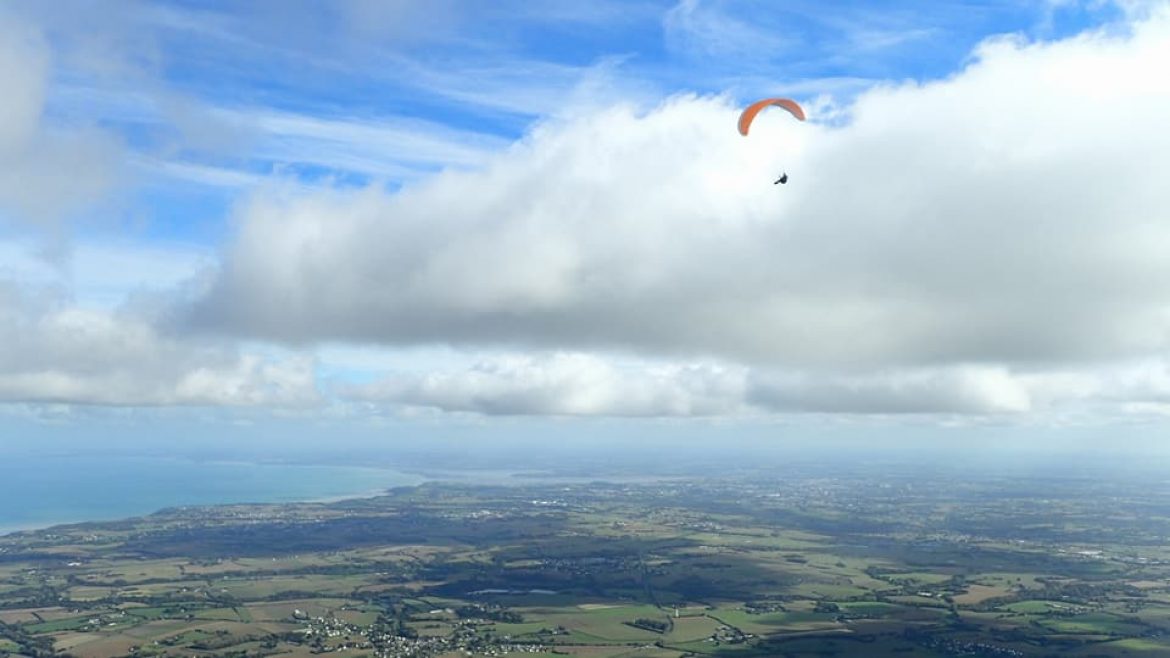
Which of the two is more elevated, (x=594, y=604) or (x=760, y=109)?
(x=760, y=109)

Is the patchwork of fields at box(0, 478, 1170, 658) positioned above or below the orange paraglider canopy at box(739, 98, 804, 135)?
below

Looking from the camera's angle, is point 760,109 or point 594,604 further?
point 594,604

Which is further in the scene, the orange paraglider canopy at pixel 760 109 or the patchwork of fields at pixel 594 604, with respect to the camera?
the patchwork of fields at pixel 594 604

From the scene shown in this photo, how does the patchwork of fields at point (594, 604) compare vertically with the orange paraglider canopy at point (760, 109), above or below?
below

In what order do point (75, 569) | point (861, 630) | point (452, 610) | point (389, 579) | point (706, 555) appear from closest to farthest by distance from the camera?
point (861, 630) → point (452, 610) → point (389, 579) → point (75, 569) → point (706, 555)

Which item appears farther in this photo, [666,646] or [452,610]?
[452,610]

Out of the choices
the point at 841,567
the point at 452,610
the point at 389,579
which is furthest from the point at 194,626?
the point at 841,567

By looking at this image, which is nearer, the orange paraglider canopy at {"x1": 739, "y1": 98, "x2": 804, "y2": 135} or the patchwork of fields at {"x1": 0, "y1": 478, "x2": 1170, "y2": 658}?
the orange paraglider canopy at {"x1": 739, "y1": 98, "x2": 804, "y2": 135}

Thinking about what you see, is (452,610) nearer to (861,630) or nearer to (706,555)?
(861,630)
